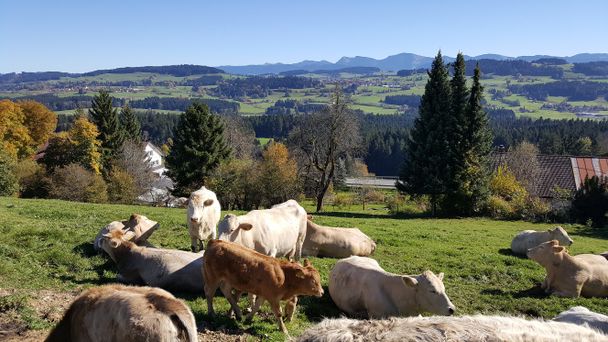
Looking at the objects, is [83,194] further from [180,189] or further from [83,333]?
[83,333]

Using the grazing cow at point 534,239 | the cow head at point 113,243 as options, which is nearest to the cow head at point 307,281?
the cow head at point 113,243

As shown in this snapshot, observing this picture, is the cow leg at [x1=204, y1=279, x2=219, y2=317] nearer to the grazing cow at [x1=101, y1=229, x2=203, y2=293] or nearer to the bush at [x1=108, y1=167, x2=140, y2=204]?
the grazing cow at [x1=101, y1=229, x2=203, y2=293]

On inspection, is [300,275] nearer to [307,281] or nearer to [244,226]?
[307,281]

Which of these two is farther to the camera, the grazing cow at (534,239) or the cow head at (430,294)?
the grazing cow at (534,239)

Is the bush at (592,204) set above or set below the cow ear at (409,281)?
below

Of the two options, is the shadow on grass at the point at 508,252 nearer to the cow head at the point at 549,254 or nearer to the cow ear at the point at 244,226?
the cow head at the point at 549,254

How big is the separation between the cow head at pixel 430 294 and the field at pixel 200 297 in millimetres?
2044

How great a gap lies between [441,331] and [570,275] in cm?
1159

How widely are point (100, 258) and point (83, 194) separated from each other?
3141 centimetres

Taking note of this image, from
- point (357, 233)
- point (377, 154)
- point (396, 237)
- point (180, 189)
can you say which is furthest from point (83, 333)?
point (377, 154)

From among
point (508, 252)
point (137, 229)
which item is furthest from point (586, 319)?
point (508, 252)

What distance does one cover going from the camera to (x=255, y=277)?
908cm

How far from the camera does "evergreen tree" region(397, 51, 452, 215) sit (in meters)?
41.4

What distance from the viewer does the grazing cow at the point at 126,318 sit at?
5.59m
